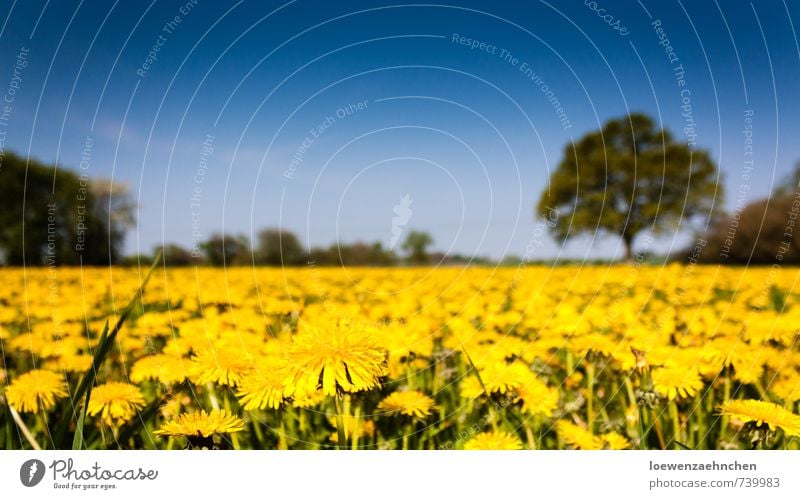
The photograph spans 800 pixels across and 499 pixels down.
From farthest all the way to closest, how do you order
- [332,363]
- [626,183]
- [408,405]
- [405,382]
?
[626,183] < [405,382] < [408,405] < [332,363]

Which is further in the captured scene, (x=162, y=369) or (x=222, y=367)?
(x=162, y=369)

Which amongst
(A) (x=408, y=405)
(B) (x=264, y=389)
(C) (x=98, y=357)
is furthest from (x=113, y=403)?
(A) (x=408, y=405)

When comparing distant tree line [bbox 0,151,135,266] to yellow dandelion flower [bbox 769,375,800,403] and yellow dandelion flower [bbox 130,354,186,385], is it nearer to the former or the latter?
yellow dandelion flower [bbox 130,354,186,385]

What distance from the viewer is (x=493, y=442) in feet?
5.09

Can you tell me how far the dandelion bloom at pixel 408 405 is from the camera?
59.9 inches

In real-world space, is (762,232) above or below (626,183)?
below

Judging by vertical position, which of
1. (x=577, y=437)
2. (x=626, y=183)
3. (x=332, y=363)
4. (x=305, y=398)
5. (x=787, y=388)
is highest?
(x=626, y=183)

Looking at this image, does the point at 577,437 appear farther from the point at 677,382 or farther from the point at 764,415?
the point at 764,415

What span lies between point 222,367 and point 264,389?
17 cm

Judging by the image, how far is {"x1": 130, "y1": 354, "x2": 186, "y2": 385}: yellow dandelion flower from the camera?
166 centimetres

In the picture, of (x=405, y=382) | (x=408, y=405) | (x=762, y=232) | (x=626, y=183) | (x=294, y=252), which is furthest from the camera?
(x=762, y=232)

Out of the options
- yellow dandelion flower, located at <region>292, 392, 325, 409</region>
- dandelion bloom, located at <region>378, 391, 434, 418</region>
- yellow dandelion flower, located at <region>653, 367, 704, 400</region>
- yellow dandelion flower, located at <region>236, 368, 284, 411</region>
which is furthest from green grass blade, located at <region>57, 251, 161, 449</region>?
yellow dandelion flower, located at <region>653, 367, 704, 400</region>

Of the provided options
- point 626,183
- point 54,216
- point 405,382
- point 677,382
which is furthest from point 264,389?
point 626,183
